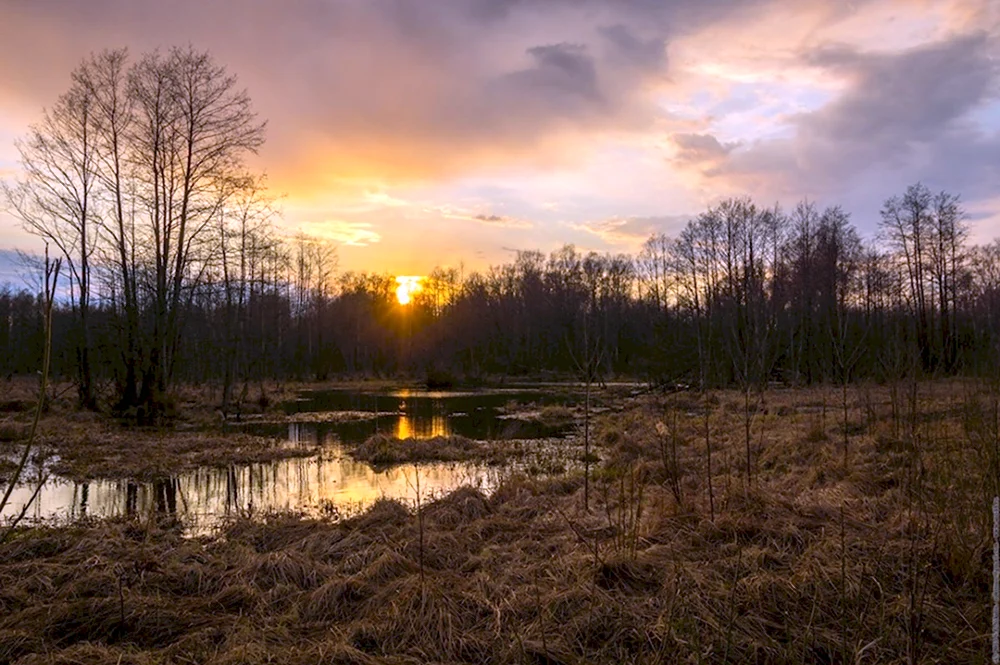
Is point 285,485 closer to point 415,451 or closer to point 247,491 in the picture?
point 247,491

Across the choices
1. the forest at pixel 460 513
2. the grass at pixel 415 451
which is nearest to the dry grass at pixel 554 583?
the forest at pixel 460 513

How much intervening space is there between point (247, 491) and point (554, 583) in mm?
7473

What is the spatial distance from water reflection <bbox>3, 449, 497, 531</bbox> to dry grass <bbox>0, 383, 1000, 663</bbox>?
5.36 ft

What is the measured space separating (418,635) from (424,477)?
753cm

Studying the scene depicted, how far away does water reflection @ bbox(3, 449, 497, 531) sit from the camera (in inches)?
358

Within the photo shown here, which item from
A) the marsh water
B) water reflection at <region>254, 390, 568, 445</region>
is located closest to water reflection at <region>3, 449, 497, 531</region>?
the marsh water

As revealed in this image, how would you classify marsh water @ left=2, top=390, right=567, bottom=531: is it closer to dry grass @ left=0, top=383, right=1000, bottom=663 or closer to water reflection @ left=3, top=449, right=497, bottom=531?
water reflection @ left=3, top=449, right=497, bottom=531

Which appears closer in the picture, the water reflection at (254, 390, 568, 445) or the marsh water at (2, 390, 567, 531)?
the marsh water at (2, 390, 567, 531)

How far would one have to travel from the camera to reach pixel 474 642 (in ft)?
13.7

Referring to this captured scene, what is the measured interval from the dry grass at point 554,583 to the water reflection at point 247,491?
1634mm

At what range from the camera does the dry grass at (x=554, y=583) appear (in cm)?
399

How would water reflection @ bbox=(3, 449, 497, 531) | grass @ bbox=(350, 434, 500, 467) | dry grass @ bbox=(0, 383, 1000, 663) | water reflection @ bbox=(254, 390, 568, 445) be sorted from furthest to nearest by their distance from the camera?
water reflection @ bbox=(254, 390, 568, 445) → grass @ bbox=(350, 434, 500, 467) → water reflection @ bbox=(3, 449, 497, 531) → dry grass @ bbox=(0, 383, 1000, 663)

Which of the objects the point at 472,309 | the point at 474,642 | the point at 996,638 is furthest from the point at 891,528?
the point at 472,309

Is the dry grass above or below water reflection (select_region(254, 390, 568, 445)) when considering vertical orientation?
above
